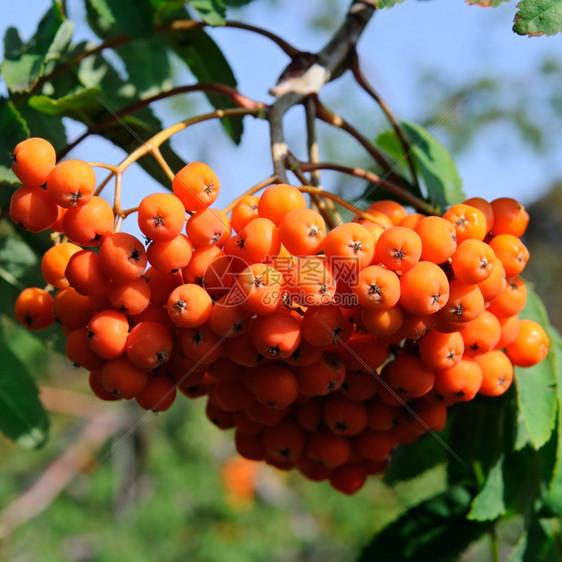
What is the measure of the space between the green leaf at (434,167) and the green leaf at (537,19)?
1.79 ft

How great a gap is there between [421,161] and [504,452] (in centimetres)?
79

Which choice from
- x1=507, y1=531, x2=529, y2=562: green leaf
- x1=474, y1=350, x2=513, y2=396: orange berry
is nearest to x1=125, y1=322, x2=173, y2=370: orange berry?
x1=474, y1=350, x2=513, y2=396: orange berry

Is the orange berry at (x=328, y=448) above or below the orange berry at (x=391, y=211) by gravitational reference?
below

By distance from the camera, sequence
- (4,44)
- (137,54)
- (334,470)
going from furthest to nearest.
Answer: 1. (137,54)
2. (4,44)
3. (334,470)

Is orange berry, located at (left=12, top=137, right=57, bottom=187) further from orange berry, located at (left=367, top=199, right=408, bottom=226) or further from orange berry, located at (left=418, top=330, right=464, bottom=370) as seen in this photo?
orange berry, located at (left=418, top=330, right=464, bottom=370)

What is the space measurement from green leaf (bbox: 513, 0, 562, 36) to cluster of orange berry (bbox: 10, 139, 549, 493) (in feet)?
1.10

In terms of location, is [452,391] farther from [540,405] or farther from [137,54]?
[137,54]

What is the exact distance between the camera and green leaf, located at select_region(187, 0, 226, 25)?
5.10 ft

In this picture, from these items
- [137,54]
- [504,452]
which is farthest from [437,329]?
[137,54]

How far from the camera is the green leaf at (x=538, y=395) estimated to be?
1426 mm

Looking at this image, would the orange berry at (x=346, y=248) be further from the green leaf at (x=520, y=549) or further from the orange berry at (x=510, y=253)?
the green leaf at (x=520, y=549)

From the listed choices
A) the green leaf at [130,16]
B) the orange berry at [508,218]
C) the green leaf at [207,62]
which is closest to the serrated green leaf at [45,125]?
the green leaf at [130,16]

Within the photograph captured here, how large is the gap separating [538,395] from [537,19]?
82 cm

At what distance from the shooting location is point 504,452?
5.32ft
